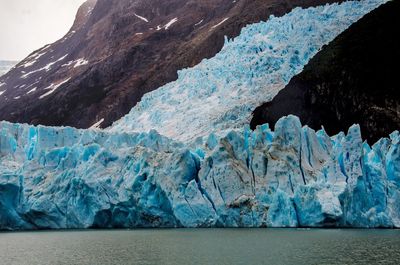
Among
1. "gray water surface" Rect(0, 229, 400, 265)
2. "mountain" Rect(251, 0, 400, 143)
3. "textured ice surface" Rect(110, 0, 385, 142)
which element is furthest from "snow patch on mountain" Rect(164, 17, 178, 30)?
"gray water surface" Rect(0, 229, 400, 265)

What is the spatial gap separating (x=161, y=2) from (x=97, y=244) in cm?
8397

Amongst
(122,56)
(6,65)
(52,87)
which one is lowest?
(122,56)

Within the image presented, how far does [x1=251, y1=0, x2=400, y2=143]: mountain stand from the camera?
124ft

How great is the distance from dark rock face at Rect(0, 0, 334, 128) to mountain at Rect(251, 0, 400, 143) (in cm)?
1427

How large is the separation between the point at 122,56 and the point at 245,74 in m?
44.1

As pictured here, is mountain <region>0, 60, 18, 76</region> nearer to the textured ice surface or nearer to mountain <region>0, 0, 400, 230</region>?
the textured ice surface

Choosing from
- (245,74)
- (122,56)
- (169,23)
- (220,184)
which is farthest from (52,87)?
(220,184)

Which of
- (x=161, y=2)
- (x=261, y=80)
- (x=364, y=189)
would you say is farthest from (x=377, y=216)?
(x=161, y=2)

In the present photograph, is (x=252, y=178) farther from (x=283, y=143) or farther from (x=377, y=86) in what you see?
(x=377, y=86)

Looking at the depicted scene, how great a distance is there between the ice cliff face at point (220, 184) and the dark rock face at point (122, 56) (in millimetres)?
34918

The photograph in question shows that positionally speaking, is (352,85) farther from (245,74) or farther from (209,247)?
(209,247)

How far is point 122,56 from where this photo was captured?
85312 millimetres

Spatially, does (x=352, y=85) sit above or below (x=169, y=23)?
below

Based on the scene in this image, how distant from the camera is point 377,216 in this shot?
2405 cm
